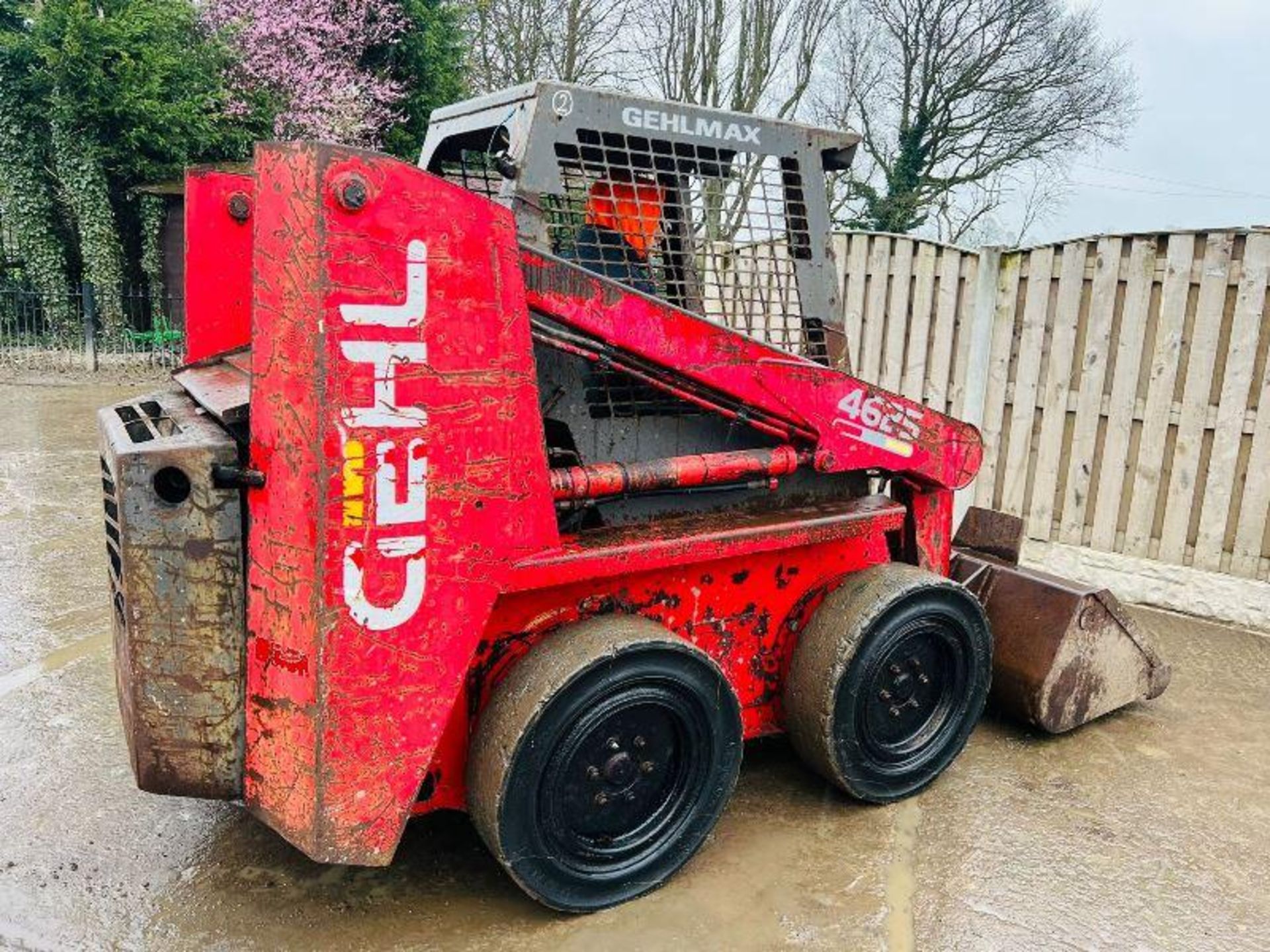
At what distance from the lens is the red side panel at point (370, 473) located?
7.64ft

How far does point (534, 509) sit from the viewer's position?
2.69m

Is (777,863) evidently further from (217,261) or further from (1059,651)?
(217,261)

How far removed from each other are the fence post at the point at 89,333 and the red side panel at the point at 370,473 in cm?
1489

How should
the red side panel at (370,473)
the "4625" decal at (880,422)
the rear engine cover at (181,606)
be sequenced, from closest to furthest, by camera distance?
1. the red side panel at (370,473)
2. the rear engine cover at (181,606)
3. the "4625" decal at (880,422)

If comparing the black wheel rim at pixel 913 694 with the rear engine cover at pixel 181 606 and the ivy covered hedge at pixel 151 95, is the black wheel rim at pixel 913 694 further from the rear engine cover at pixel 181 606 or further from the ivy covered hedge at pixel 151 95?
the ivy covered hedge at pixel 151 95

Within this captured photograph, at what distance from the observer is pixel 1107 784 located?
3.74 metres

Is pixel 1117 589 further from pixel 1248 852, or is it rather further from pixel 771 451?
pixel 771 451

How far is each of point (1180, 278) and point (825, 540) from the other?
3.32 metres

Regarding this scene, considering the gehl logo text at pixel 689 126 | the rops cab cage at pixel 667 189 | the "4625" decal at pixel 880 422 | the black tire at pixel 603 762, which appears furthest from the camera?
the "4625" decal at pixel 880 422

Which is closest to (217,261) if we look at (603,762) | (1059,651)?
(603,762)

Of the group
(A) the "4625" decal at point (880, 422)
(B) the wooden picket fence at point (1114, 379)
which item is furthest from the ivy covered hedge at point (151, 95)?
(A) the "4625" decal at point (880, 422)

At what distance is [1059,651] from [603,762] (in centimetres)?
210

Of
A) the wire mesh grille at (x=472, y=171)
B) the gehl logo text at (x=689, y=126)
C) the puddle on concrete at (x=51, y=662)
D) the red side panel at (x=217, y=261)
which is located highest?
the gehl logo text at (x=689, y=126)

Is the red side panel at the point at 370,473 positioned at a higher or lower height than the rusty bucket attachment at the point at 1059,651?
higher
